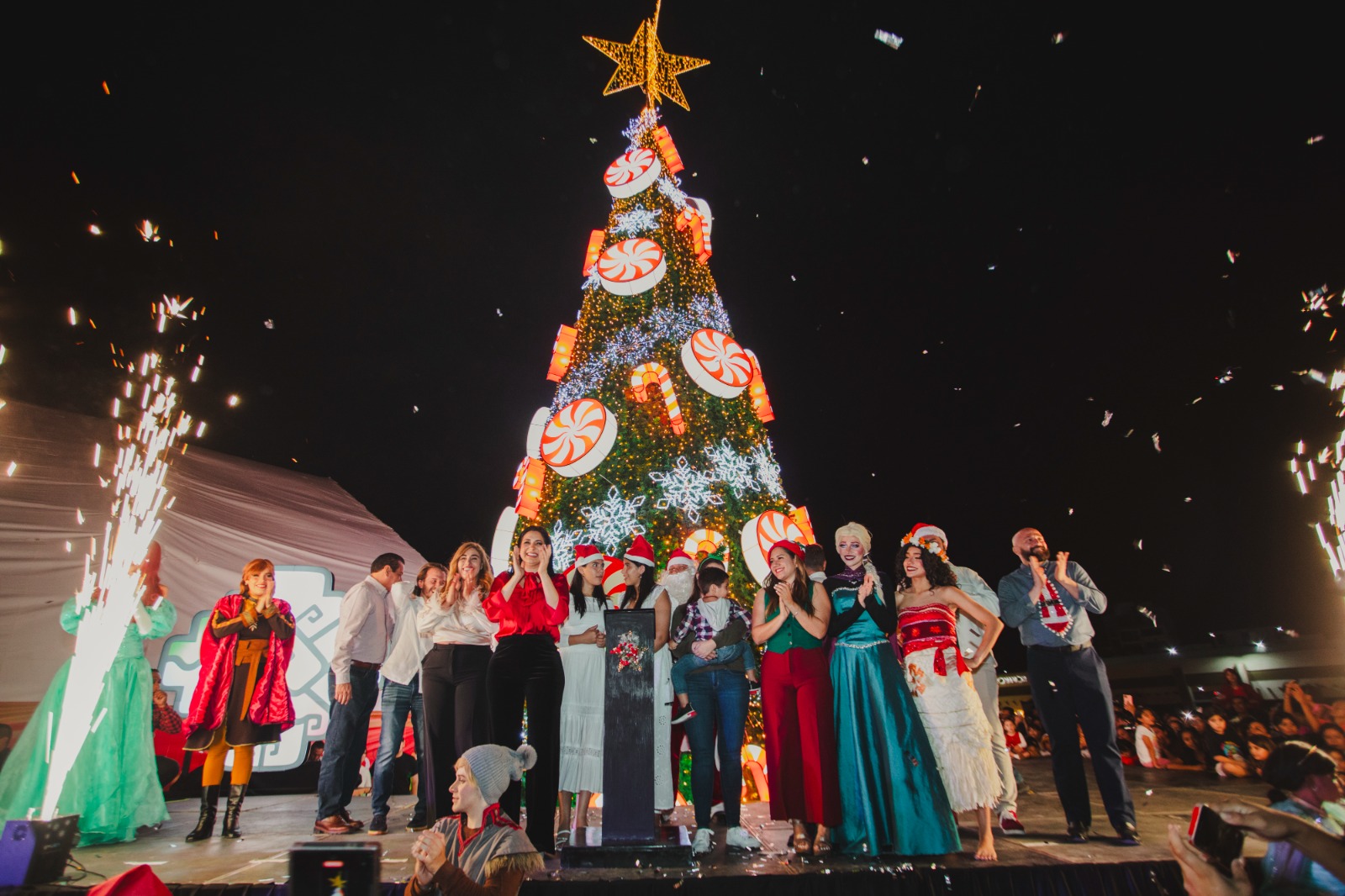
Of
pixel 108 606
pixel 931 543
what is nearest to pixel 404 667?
pixel 108 606

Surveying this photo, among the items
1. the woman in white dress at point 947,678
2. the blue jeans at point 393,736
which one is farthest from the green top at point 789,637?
the blue jeans at point 393,736

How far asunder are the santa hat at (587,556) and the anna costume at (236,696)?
222 cm

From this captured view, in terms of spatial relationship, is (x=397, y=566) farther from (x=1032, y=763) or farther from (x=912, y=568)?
(x=1032, y=763)

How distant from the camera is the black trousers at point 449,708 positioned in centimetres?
378

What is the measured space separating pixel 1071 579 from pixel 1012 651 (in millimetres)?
26606

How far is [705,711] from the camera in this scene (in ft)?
11.8

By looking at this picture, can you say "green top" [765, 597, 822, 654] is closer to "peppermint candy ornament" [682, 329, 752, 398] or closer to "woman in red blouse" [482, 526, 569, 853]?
"woman in red blouse" [482, 526, 569, 853]

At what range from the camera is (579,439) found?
22.3 ft

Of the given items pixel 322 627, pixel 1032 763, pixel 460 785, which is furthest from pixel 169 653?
pixel 1032 763

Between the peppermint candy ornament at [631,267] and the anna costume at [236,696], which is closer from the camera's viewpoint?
the anna costume at [236,696]

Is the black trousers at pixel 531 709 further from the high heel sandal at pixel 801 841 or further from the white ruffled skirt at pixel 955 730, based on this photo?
the white ruffled skirt at pixel 955 730

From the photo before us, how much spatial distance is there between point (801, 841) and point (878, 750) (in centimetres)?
62

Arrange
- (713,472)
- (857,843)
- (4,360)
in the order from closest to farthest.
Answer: (857,843), (713,472), (4,360)

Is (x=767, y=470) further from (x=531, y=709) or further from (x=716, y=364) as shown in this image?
(x=531, y=709)
